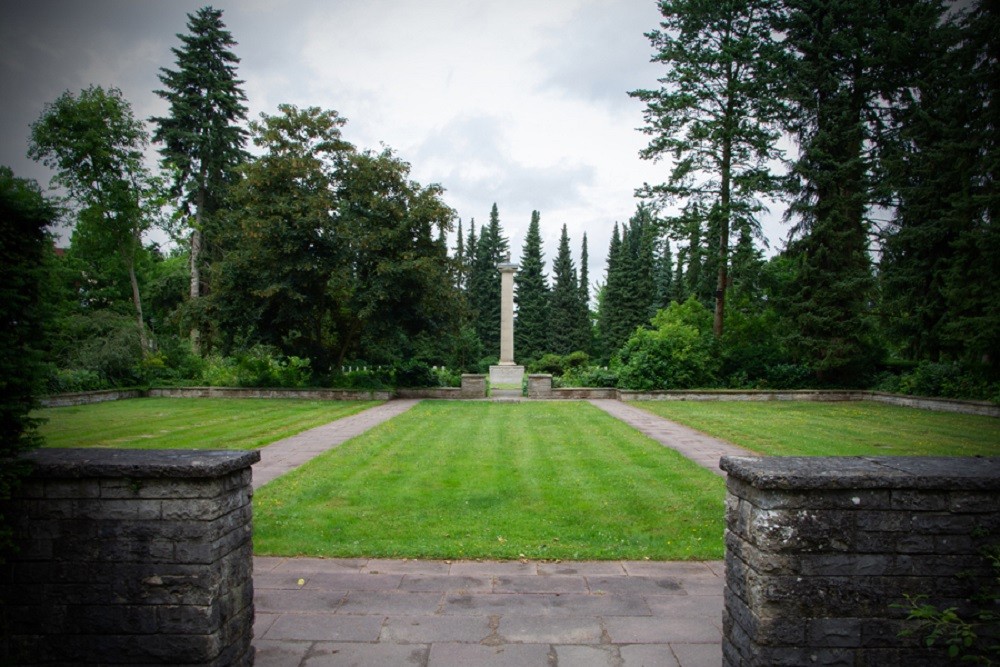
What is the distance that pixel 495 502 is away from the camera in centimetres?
641

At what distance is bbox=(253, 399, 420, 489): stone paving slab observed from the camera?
26.5 feet

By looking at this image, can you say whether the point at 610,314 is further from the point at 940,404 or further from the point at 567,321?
the point at 940,404

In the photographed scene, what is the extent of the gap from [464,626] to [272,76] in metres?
14.5

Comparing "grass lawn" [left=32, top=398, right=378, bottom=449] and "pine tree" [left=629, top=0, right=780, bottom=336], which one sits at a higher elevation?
"pine tree" [left=629, top=0, right=780, bottom=336]

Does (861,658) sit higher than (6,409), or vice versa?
(6,409)

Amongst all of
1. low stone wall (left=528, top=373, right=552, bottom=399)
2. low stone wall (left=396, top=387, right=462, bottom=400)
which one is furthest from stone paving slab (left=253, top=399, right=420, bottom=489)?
low stone wall (left=528, top=373, right=552, bottom=399)

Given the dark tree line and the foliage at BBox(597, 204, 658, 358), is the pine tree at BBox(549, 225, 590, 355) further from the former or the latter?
the dark tree line

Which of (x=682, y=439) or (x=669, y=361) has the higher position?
(x=669, y=361)

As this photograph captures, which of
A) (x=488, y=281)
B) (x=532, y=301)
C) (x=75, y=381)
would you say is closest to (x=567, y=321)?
(x=532, y=301)

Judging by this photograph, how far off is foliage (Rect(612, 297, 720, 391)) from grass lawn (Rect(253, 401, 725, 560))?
923cm

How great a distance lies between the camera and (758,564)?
2717 millimetres

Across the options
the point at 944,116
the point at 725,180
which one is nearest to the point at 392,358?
the point at 725,180

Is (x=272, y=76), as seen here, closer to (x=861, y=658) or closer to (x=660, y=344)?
(x=660, y=344)

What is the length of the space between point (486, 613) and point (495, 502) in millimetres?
2705
